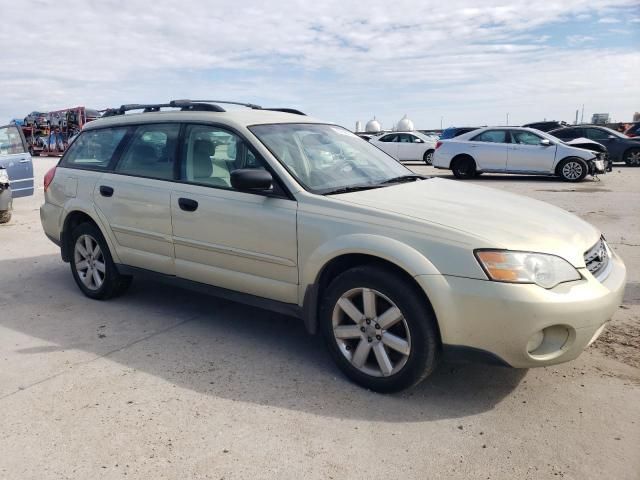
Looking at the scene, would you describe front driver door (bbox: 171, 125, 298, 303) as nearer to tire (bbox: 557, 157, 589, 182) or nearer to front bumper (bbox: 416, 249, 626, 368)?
front bumper (bbox: 416, 249, 626, 368)

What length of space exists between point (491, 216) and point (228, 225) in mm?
1734

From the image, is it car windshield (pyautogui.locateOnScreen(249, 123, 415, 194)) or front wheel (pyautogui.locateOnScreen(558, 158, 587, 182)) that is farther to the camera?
front wheel (pyautogui.locateOnScreen(558, 158, 587, 182))

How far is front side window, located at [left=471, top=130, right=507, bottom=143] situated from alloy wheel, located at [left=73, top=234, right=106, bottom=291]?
12652 mm

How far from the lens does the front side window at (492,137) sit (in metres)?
15.4

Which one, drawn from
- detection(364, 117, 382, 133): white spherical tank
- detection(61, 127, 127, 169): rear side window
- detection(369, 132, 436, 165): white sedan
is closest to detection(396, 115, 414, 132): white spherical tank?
detection(364, 117, 382, 133): white spherical tank

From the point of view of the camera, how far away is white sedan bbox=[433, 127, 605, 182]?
14.7 meters

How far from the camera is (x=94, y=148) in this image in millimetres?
5266

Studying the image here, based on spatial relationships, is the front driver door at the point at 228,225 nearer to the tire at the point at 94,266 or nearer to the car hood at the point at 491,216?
the car hood at the point at 491,216

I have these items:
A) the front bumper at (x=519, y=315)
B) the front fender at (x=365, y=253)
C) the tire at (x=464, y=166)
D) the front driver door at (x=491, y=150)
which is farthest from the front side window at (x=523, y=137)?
the front fender at (x=365, y=253)

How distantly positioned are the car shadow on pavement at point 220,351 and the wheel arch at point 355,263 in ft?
1.50

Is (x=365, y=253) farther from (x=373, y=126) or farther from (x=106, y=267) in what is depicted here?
(x=373, y=126)

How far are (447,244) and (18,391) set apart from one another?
268 centimetres

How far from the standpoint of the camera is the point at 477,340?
9.99ft

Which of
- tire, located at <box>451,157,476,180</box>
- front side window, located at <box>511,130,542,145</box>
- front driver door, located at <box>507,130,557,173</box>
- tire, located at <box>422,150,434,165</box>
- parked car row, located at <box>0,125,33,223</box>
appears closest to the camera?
parked car row, located at <box>0,125,33,223</box>
